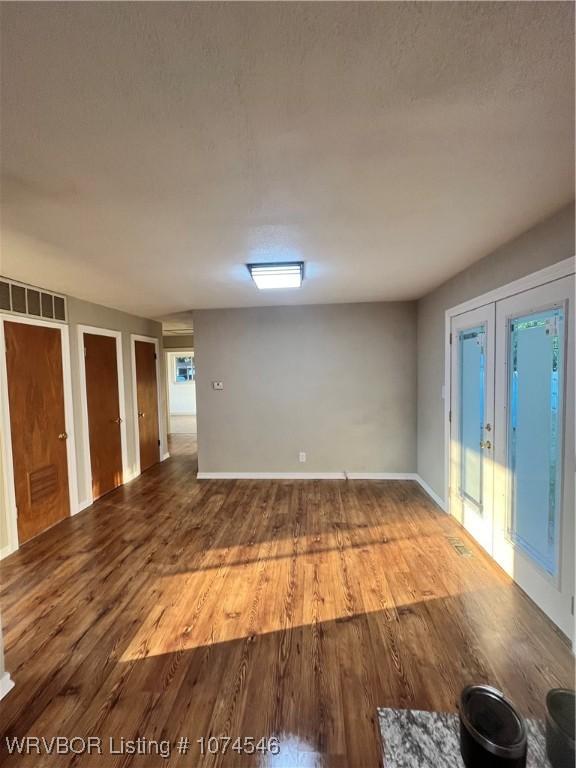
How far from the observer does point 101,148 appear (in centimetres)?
125

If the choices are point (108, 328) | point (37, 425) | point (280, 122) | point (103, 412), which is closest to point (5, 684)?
point (37, 425)

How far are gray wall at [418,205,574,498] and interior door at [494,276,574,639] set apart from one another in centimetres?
20

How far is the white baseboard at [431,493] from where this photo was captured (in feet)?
11.8

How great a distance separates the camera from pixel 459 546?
9.45 ft

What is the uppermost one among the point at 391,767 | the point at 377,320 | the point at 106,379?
the point at 377,320

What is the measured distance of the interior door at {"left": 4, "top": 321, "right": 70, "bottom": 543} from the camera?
3.05m

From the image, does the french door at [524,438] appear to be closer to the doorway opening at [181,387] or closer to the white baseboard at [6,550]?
the white baseboard at [6,550]

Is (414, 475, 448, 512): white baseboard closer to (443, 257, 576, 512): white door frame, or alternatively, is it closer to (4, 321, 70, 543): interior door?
(443, 257, 576, 512): white door frame

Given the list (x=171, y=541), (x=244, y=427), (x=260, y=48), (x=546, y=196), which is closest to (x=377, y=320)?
(x=244, y=427)

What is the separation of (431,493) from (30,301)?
478cm

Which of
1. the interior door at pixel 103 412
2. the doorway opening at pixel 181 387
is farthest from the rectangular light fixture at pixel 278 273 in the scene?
the doorway opening at pixel 181 387

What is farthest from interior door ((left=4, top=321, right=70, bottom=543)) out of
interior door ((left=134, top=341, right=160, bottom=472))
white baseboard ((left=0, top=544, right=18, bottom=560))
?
interior door ((left=134, top=341, right=160, bottom=472))

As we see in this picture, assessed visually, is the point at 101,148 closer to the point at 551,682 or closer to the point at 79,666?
the point at 79,666

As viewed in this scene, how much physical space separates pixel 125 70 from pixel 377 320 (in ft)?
13.1
